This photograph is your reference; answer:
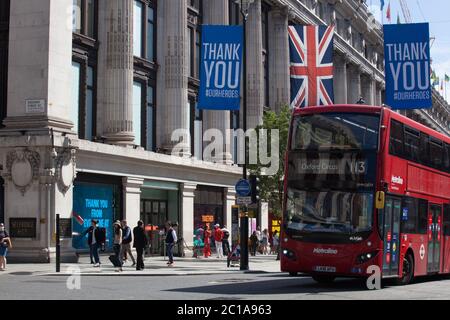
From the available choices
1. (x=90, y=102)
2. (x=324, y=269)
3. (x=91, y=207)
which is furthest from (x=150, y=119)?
(x=324, y=269)

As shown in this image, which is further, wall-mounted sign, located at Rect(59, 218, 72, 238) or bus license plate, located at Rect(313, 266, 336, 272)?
wall-mounted sign, located at Rect(59, 218, 72, 238)

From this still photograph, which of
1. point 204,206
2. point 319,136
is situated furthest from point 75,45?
point 319,136

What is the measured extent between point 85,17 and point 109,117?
4.49 metres

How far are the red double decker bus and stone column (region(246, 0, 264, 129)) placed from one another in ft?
90.7

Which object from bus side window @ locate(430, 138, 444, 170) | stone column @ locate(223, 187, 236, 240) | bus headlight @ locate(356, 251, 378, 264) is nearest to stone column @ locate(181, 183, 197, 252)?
stone column @ locate(223, 187, 236, 240)

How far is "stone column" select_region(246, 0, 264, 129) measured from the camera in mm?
46875

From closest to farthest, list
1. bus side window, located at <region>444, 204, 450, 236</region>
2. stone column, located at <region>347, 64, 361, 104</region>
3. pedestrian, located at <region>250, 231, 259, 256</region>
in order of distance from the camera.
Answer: bus side window, located at <region>444, 204, 450, 236</region>, pedestrian, located at <region>250, 231, 259, 256</region>, stone column, located at <region>347, 64, 361, 104</region>

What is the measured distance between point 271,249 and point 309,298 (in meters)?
33.0

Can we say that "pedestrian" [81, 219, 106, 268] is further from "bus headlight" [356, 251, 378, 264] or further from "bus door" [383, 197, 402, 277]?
"bus headlight" [356, 251, 378, 264]

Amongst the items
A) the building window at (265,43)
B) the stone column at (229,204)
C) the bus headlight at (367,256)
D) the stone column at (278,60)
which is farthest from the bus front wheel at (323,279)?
the building window at (265,43)

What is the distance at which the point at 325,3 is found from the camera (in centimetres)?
6284

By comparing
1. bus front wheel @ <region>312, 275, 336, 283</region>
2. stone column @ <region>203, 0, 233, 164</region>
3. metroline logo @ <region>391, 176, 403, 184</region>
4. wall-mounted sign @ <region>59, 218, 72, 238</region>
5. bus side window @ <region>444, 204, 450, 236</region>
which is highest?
stone column @ <region>203, 0, 233, 164</region>

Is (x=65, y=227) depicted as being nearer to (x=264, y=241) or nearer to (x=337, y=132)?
(x=337, y=132)
